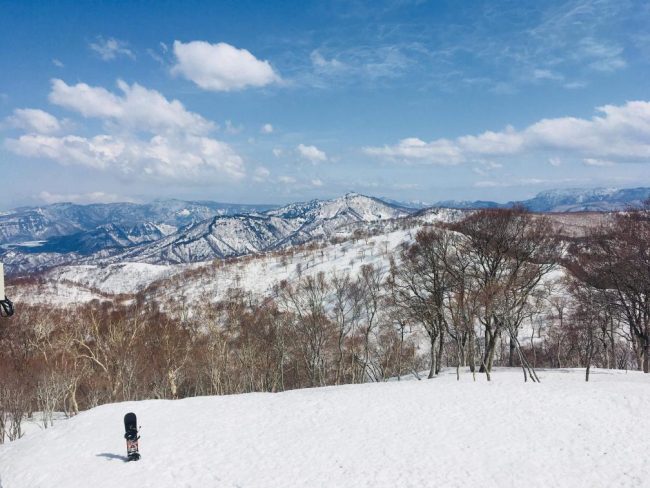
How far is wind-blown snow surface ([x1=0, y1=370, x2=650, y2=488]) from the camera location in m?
13.3

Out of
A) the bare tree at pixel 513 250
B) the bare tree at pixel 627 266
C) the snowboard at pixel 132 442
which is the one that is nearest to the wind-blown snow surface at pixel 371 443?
the snowboard at pixel 132 442

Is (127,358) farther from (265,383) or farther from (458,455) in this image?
(458,455)

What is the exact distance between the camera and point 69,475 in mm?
15023

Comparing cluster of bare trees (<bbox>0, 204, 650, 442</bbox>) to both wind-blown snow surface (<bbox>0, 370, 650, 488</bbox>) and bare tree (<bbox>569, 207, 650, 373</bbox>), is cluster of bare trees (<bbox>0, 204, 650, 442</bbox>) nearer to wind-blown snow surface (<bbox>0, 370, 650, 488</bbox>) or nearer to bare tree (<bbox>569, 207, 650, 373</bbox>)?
bare tree (<bbox>569, 207, 650, 373</bbox>)

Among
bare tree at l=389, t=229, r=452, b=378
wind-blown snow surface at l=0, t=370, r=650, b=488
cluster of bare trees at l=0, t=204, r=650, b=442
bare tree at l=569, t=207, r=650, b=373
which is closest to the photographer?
wind-blown snow surface at l=0, t=370, r=650, b=488

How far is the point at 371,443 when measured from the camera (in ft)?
51.8

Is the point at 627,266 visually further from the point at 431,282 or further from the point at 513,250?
the point at 431,282

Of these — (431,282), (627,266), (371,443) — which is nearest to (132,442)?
(371,443)

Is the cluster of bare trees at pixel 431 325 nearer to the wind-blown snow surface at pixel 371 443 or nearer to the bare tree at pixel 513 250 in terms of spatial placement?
the bare tree at pixel 513 250

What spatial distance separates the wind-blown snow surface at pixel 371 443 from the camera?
13.3 m

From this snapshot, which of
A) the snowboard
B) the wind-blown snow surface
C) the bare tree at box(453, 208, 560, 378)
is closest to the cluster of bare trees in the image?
the bare tree at box(453, 208, 560, 378)

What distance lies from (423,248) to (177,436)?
26427 millimetres

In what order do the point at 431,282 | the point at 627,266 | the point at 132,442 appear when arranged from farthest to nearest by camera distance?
the point at 431,282 → the point at 627,266 → the point at 132,442

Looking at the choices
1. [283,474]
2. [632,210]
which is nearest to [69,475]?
[283,474]
